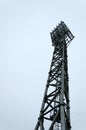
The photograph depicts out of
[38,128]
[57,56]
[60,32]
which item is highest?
[60,32]

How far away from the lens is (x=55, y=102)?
20.0 metres

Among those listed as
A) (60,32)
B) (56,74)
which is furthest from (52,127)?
(60,32)

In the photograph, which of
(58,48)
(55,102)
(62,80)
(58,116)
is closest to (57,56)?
(58,48)

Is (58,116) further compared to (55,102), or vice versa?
(55,102)

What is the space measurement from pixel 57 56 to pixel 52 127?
1158cm

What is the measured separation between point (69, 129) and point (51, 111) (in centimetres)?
172

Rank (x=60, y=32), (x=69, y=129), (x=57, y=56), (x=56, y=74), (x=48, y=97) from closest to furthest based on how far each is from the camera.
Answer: (x=69, y=129), (x=48, y=97), (x=56, y=74), (x=57, y=56), (x=60, y=32)

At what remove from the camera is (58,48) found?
29.6 meters

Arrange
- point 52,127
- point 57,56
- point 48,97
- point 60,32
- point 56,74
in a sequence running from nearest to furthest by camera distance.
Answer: point 52,127
point 48,97
point 56,74
point 57,56
point 60,32

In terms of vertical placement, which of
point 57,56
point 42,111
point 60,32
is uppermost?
point 60,32

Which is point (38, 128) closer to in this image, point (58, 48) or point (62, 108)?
point (62, 108)

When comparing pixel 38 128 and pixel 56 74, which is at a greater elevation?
pixel 56 74

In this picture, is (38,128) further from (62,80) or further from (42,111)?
(62,80)

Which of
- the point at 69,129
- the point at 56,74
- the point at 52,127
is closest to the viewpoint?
the point at 52,127
